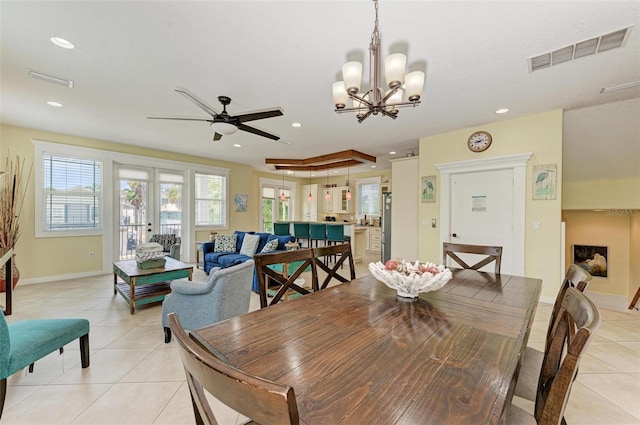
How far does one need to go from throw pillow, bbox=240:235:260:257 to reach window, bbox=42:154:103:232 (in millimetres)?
2849

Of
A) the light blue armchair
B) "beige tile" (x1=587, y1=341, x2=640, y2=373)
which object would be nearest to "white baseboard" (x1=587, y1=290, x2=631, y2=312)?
"beige tile" (x1=587, y1=341, x2=640, y2=373)

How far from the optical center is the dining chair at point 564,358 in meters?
0.63

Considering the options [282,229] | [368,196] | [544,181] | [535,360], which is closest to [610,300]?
[544,181]

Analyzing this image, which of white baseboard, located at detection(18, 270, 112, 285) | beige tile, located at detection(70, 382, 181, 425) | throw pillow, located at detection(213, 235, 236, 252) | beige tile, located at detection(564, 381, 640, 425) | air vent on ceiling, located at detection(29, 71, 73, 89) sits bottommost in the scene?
beige tile, located at detection(564, 381, 640, 425)

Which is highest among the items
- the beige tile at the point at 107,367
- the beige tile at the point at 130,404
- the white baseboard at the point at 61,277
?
the white baseboard at the point at 61,277

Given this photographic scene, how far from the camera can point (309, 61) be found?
233cm

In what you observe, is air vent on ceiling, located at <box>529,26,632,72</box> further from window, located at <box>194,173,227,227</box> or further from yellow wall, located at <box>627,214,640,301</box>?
window, located at <box>194,173,227,227</box>

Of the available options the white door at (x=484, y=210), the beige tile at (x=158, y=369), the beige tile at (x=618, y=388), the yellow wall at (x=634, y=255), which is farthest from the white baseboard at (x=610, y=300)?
the beige tile at (x=158, y=369)

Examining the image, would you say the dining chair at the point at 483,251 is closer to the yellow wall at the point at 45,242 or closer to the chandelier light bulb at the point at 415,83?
the chandelier light bulb at the point at 415,83

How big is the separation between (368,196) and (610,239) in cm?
541

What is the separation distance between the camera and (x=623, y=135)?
11.3 ft

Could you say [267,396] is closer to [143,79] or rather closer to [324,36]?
[324,36]

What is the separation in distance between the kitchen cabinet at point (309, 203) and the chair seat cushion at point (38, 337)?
751 centimetres

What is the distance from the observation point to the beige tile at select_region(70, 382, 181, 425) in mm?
1548
